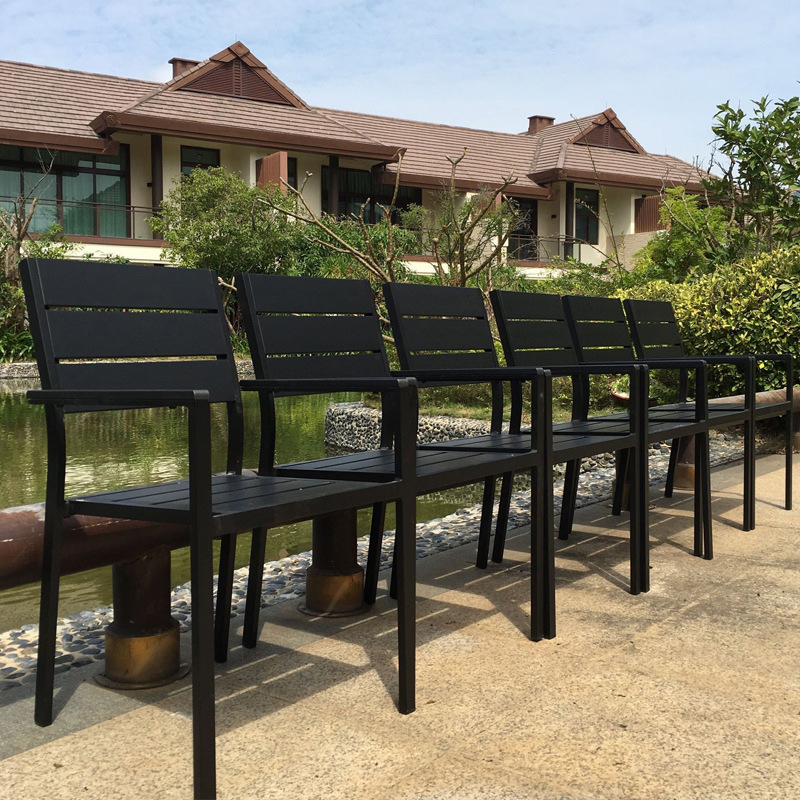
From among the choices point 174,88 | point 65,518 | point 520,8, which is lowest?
point 65,518

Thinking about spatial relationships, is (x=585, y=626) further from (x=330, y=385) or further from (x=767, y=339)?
(x=767, y=339)

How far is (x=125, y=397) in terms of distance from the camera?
2031 mm

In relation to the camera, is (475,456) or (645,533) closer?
(475,456)

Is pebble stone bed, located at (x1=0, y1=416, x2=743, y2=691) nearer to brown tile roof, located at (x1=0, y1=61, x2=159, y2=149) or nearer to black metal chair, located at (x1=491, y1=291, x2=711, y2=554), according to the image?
black metal chair, located at (x1=491, y1=291, x2=711, y2=554)

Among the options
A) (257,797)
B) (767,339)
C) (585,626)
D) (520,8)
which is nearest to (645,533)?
(585,626)

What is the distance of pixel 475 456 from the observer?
2848 millimetres

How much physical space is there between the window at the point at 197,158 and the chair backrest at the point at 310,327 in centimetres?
2129

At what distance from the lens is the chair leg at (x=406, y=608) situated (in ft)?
7.41

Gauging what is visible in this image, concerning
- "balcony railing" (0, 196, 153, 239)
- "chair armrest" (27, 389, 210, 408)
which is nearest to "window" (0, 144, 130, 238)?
"balcony railing" (0, 196, 153, 239)

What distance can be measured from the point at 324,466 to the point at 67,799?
116cm

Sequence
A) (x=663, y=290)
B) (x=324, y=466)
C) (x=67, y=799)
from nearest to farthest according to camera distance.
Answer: (x=67, y=799) < (x=324, y=466) < (x=663, y=290)

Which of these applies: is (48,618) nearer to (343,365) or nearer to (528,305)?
(343,365)

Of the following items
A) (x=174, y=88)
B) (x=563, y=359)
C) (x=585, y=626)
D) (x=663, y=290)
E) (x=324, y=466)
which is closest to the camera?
(x=324, y=466)

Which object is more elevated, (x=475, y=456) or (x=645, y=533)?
(x=475, y=456)
